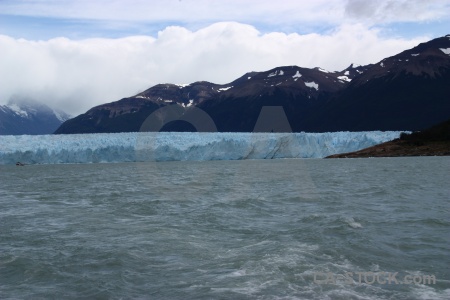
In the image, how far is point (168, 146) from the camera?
60281 millimetres

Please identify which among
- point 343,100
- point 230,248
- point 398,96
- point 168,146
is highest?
point 398,96

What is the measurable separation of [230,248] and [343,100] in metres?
147

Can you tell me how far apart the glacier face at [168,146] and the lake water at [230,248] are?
3825cm

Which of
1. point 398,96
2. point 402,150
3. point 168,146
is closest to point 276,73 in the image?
point 398,96

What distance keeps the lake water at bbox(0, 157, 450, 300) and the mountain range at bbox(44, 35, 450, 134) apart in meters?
112

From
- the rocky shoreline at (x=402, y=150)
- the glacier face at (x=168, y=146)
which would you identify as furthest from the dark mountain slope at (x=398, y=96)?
the glacier face at (x=168, y=146)

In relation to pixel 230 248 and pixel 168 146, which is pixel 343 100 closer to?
pixel 168 146

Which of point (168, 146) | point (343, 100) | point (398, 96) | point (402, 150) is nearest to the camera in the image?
point (168, 146)

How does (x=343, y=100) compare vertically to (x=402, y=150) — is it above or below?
above

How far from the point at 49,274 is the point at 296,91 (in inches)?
6951

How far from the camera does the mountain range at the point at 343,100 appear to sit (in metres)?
133

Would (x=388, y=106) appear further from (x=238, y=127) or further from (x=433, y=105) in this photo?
(x=238, y=127)

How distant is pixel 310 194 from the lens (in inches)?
936

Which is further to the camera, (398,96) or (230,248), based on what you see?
(398,96)
